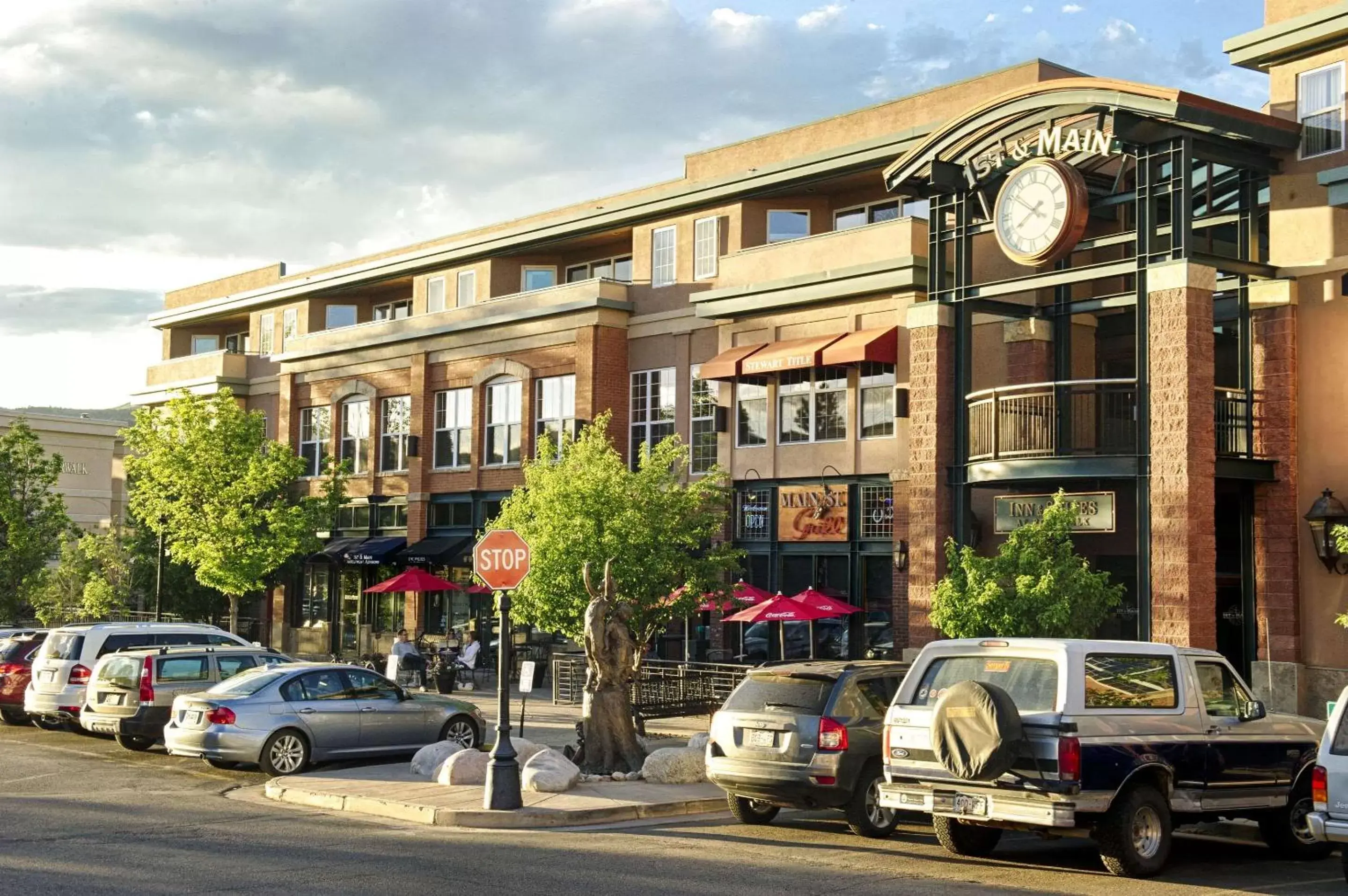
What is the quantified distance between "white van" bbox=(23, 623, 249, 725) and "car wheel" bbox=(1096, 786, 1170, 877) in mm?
15735

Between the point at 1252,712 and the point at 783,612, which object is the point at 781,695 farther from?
the point at 783,612

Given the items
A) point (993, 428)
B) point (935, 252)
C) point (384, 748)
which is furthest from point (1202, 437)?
point (384, 748)

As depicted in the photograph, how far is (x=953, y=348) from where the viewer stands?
25.6 metres

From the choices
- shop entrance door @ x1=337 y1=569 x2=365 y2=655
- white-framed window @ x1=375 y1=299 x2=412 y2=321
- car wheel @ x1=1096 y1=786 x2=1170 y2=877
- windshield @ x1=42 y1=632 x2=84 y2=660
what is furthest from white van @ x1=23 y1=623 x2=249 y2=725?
white-framed window @ x1=375 y1=299 x2=412 y2=321

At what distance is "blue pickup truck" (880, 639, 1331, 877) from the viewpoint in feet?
39.9

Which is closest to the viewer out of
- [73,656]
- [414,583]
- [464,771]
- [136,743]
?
[464,771]

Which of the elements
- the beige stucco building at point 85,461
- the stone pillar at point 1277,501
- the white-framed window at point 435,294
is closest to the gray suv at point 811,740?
the stone pillar at point 1277,501

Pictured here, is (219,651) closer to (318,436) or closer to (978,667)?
(978,667)

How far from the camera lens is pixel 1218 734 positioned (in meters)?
13.3

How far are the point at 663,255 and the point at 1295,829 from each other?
2327 cm

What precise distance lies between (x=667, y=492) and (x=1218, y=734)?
572 inches

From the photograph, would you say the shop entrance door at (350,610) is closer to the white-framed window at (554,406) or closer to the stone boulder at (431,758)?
the white-framed window at (554,406)

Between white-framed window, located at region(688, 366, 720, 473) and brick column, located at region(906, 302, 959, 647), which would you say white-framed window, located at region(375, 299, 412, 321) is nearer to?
white-framed window, located at region(688, 366, 720, 473)

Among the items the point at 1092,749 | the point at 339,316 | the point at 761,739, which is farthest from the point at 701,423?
the point at 1092,749
